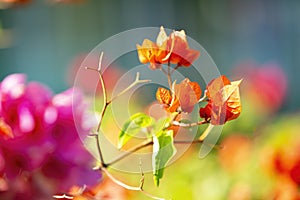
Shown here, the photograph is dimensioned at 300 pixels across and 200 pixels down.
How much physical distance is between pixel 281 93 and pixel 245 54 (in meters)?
3.43

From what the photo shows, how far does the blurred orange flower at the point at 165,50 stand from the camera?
70 cm

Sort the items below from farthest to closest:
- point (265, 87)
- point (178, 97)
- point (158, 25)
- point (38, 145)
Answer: point (158, 25) → point (265, 87) → point (38, 145) → point (178, 97)

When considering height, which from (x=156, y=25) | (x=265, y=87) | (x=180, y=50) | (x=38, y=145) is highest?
(x=180, y=50)

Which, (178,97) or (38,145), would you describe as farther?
(38,145)

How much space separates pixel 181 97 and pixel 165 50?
5 cm

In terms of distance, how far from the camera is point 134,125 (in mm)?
751

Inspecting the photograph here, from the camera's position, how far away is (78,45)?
6.11 meters

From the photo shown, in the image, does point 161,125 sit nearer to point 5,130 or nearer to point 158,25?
point 5,130

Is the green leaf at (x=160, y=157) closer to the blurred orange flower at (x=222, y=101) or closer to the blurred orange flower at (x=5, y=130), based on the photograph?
the blurred orange flower at (x=222, y=101)

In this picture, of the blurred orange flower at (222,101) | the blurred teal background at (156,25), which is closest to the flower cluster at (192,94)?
the blurred orange flower at (222,101)

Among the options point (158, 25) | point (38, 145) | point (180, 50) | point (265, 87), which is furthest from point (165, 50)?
point (158, 25)

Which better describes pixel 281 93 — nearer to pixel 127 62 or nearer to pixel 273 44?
pixel 127 62

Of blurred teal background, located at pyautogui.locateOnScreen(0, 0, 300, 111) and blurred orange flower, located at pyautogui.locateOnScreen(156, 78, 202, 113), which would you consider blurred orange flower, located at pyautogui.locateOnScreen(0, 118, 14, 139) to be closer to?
blurred orange flower, located at pyautogui.locateOnScreen(156, 78, 202, 113)

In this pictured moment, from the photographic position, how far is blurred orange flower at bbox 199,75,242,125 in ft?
2.26
